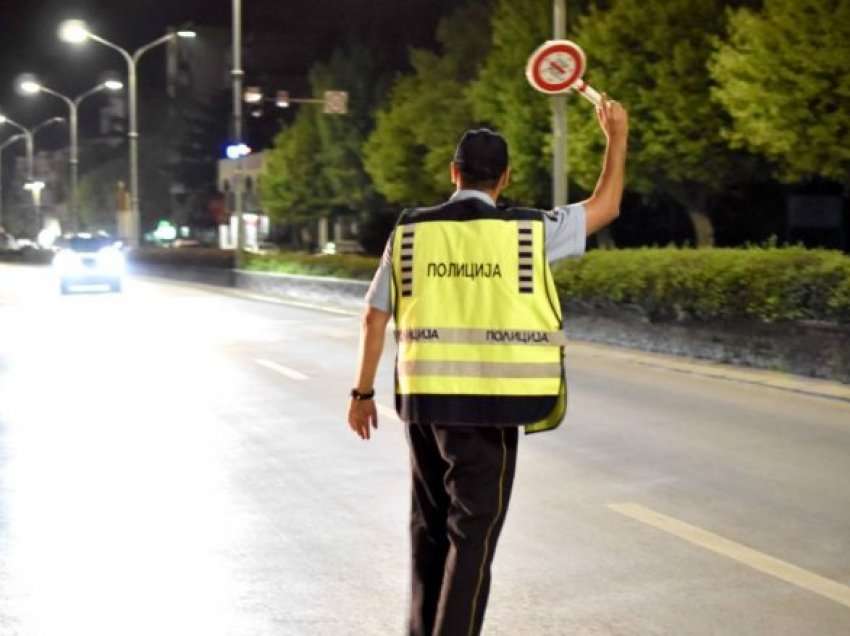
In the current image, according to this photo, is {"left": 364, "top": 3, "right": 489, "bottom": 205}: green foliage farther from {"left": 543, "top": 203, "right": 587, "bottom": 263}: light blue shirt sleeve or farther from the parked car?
the parked car

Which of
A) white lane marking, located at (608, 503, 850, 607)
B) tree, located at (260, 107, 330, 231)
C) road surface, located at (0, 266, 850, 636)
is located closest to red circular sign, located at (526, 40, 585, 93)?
road surface, located at (0, 266, 850, 636)

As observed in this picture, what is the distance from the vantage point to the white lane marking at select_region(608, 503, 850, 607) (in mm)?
5938

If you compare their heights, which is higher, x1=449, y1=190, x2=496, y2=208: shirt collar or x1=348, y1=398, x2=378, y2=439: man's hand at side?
x1=449, y1=190, x2=496, y2=208: shirt collar

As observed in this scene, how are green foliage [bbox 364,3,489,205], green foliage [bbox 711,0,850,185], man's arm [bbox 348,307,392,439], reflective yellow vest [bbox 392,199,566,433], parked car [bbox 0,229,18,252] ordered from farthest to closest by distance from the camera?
parked car [bbox 0,229,18,252], green foliage [bbox 364,3,489,205], green foliage [bbox 711,0,850,185], man's arm [bbox 348,307,392,439], reflective yellow vest [bbox 392,199,566,433]

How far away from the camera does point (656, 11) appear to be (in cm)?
2923

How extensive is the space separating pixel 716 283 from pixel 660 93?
1408 cm

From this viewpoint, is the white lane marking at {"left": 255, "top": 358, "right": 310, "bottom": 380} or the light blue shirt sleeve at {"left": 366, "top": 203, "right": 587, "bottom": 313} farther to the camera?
the white lane marking at {"left": 255, "top": 358, "right": 310, "bottom": 380}

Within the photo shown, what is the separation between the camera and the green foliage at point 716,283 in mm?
14141

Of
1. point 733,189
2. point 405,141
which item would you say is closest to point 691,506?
point 733,189

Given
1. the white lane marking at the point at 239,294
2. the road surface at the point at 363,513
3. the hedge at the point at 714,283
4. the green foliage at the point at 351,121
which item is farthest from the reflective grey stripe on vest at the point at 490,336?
the green foliage at the point at 351,121

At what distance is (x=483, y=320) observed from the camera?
4223mm

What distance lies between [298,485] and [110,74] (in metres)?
120

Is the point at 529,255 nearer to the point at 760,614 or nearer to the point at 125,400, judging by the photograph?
the point at 760,614

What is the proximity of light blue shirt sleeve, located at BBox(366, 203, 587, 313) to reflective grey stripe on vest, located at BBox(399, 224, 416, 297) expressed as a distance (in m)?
0.05
